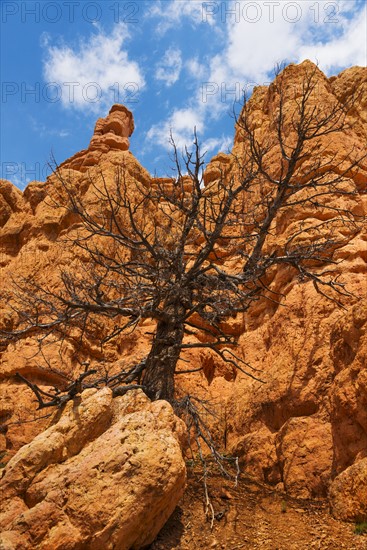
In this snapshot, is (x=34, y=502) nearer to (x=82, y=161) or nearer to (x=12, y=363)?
(x=12, y=363)

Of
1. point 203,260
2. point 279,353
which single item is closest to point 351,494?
point 279,353

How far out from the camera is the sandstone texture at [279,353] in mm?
5828

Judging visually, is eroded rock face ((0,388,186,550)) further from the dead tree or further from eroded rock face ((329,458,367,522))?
eroded rock face ((329,458,367,522))

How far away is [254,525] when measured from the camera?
502 centimetres

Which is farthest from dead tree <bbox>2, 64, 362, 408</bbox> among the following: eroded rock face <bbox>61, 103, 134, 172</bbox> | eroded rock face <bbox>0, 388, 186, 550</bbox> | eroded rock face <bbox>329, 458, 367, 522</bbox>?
eroded rock face <bbox>61, 103, 134, 172</bbox>

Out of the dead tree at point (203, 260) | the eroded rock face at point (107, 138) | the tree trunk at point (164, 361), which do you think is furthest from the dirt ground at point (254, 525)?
the eroded rock face at point (107, 138)

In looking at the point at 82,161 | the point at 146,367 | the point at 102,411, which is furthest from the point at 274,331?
the point at 82,161

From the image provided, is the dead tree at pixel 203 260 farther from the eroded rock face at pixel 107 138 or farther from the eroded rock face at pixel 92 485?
the eroded rock face at pixel 107 138

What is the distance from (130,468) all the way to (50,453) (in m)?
1.17

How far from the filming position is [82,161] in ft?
59.9

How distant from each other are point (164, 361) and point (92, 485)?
2.71 metres

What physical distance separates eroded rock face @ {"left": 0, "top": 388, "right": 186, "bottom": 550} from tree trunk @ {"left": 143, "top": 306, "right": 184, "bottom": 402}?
123 cm

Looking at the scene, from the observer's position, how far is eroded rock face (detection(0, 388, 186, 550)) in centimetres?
395

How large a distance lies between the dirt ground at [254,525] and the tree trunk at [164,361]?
1.44 metres
